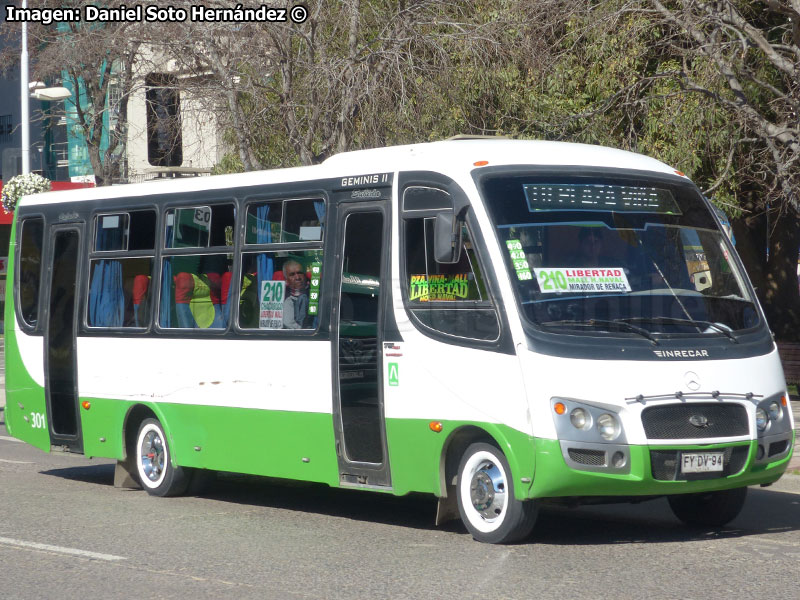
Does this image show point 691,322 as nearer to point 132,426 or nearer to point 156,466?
point 156,466

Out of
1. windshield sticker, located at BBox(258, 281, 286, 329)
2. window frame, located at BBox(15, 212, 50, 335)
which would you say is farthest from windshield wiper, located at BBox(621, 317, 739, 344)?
window frame, located at BBox(15, 212, 50, 335)

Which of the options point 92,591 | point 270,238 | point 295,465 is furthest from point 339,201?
point 92,591

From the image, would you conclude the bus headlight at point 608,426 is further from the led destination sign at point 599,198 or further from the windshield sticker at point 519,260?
the led destination sign at point 599,198

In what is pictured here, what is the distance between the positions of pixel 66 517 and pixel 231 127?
1026cm

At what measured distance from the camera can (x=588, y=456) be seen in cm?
816

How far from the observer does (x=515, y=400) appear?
8.35 metres

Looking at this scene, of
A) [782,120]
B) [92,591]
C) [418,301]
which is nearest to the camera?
[92,591]

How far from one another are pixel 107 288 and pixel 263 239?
238 cm

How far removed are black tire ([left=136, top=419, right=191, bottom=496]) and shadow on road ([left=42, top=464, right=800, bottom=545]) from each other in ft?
0.56

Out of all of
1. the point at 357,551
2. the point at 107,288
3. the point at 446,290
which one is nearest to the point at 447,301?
the point at 446,290

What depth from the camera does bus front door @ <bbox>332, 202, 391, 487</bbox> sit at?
9.40m

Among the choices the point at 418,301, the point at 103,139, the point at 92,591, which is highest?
the point at 103,139

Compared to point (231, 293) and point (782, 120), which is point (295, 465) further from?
point (782, 120)

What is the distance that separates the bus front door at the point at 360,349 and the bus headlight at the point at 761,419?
2.56 m
